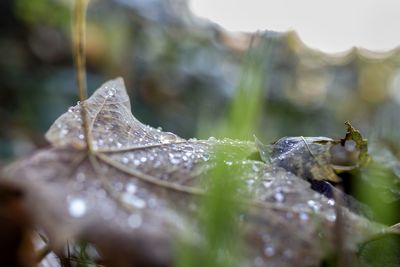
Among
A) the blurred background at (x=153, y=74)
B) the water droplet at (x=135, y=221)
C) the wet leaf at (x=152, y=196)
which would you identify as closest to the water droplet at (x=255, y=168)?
the wet leaf at (x=152, y=196)

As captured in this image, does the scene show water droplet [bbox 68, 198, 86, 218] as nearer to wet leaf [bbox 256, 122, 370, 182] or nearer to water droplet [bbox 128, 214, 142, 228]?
water droplet [bbox 128, 214, 142, 228]

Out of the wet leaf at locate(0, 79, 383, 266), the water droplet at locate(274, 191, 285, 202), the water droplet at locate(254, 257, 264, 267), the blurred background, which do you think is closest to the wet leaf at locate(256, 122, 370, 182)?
the wet leaf at locate(0, 79, 383, 266)

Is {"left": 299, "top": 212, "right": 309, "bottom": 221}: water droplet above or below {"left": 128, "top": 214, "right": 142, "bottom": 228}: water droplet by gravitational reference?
below

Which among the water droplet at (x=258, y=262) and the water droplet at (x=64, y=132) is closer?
the water droplet at (x=258, y=262)

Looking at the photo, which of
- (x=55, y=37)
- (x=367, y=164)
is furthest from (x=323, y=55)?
(x=367, y=164)

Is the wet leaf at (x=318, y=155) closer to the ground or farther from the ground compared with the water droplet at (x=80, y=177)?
closer to the ground

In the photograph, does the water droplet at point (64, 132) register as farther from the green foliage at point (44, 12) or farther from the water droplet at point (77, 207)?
the green foliage at point (44, 12)

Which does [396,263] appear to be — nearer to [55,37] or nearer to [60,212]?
[60,212]
